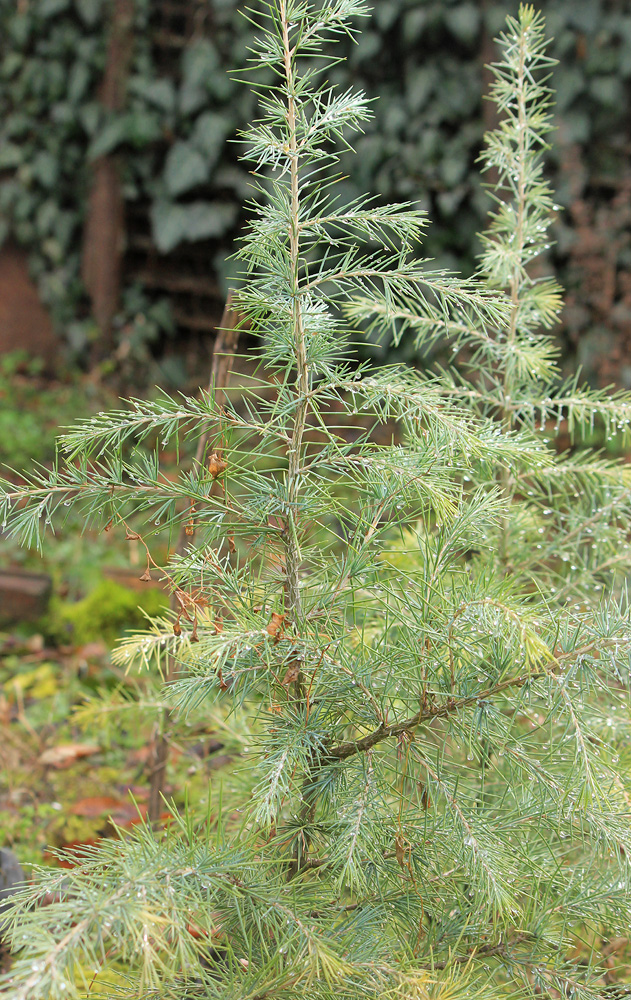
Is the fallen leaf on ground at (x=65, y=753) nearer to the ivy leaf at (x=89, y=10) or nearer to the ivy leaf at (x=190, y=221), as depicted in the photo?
the ivy leaf at (x=190, y=221)

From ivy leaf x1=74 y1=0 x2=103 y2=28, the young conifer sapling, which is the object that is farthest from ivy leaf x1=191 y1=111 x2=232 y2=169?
the young conifer sapling

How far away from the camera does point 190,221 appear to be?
3996mm

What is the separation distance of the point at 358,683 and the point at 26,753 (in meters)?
1.53

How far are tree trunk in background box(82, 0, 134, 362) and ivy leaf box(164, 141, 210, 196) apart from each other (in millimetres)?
326

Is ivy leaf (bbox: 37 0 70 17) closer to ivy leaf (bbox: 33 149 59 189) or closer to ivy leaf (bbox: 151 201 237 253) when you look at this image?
ivy leaf (bbox: 33 149 59 189)

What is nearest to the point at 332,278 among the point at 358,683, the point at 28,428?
the point at 358,683

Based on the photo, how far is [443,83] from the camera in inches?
141

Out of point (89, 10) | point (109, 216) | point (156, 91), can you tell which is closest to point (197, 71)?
point (156, 91)

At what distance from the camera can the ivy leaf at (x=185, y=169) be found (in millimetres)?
3930

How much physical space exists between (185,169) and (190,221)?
0.23 m

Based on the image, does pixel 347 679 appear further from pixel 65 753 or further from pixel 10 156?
pixel 10 156

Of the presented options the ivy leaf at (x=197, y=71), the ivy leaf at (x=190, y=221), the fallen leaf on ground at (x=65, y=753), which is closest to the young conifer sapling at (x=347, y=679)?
the fallen leaf on ground at (x=65, y=753)

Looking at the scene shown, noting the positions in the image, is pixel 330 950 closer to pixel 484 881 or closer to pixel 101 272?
pixel 484 881

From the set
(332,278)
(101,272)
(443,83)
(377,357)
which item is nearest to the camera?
(332,278)
